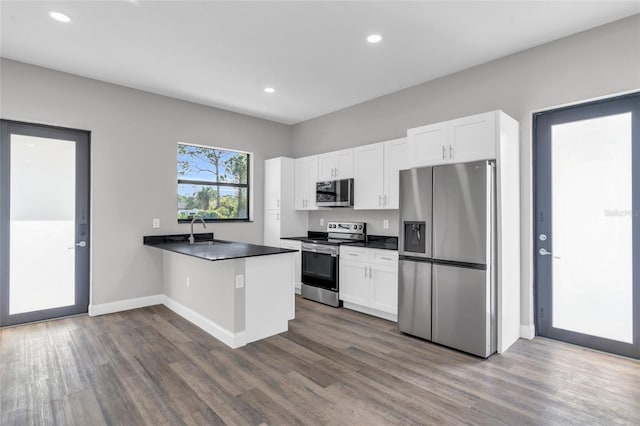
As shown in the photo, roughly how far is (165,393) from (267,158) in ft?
14.0

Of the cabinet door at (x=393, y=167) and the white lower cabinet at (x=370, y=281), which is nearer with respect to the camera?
the white lower cabinet at (x=370, y=281)

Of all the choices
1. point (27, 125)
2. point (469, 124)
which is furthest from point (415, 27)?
point (27, 125)

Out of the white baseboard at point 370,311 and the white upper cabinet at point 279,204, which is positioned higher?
the white upper cabinet at point 279,204

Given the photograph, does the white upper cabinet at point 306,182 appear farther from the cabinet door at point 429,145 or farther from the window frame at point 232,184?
the cabinet door at point 429,145

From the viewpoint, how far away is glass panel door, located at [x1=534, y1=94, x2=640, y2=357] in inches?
117

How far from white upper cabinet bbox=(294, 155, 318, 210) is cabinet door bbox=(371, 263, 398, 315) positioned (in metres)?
1.72

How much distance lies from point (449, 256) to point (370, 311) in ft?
4.83

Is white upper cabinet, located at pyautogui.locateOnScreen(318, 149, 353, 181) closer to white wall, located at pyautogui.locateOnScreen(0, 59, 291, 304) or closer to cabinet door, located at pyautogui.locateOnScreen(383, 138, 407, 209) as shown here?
cabinet door, located at pyautogui.locateOnScreen(383, 138, 407, 209)

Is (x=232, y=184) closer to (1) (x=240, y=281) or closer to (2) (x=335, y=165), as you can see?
(2) (x=335, y=165)

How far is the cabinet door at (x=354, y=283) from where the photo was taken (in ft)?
14.0

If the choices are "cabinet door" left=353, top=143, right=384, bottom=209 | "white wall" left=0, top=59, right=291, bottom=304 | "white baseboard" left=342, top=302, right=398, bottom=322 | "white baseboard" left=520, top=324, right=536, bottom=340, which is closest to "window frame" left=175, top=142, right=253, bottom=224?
"white wall" left=0, top=59, right=291, bottom=304

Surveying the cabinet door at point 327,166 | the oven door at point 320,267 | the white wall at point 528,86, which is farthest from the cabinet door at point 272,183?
the white wall at point 528,86

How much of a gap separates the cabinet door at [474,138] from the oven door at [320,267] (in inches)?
82.9

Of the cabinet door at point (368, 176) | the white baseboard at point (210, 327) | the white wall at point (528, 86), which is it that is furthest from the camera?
the cabinet door at point (368, 176)
